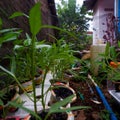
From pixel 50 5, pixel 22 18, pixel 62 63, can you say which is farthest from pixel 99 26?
pixel 62 63

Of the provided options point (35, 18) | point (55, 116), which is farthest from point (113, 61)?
point (35, 18)

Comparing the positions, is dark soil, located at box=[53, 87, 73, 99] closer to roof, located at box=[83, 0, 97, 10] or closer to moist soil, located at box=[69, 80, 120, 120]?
moist soil, located at box=[69, 80, 120, 120]

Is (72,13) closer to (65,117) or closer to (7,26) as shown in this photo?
(7,26)

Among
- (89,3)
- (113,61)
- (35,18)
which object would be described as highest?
(89,3)

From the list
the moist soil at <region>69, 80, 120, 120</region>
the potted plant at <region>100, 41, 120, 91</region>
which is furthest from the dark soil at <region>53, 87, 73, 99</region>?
the potted plant at <region>100, 41, 120, 91</region>

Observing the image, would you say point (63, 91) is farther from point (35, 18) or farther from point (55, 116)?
point (35, 18)

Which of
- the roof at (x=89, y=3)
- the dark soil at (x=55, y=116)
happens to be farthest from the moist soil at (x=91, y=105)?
the roof at (x=89, y=3)

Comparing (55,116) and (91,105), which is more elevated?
(55,116)

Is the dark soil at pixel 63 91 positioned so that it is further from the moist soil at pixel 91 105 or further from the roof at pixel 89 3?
the roof at pixel 89 3

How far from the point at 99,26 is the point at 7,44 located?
Answer: 6.48 metres

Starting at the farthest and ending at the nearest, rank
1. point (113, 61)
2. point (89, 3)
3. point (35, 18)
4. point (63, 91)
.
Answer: point (89, 3) < point (63, 91) < point (113, 61) < point (35, 18)

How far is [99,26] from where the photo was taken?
26.1 feet

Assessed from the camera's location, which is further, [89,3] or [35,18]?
[89,3]

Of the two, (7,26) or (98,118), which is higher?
(7,26)
